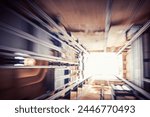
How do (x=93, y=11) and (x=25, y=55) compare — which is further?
(x=93, y=11)

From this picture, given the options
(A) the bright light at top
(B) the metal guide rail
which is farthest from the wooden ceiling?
(A) the bright light at top

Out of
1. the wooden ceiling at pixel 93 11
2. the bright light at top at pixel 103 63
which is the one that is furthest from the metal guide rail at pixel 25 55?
the bright light at top at pixel 103 63

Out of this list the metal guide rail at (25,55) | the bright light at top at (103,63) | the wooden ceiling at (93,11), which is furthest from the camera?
the bright light at top at (103,63)

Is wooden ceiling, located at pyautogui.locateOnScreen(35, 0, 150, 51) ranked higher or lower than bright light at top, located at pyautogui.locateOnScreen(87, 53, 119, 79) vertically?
higher

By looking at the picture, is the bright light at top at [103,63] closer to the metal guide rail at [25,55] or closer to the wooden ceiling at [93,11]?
the wooden ceiling at [93,11]

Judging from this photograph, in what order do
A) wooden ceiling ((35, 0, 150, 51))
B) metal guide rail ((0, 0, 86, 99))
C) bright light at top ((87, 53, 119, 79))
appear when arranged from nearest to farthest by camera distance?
metal guide rail ((0, 0, 86, 99)), wooden ceiling ((35, 0, 150, 51)), bright light at top ((87, 53, 119, 79))

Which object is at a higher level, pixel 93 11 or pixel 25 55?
pixel 93 11

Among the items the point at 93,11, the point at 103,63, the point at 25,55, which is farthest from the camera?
the point at 103,63

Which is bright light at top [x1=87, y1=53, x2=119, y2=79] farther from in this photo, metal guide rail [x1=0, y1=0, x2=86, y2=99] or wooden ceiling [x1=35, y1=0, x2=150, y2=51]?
metal guide rail [x1=0, y1=0, x2=86, y2=99]

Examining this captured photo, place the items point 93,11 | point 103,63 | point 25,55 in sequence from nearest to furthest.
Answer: point 25,55
point 93,11
point 103,63

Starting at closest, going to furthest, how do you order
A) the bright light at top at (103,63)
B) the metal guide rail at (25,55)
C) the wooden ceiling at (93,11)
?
the metal guide rail at (25,55) < the wooden ceiling at (93,11) < the bright light at top at (103,63)

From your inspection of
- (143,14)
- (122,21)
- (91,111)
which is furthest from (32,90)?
(143,14)

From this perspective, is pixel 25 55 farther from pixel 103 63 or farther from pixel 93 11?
pixel 103 63

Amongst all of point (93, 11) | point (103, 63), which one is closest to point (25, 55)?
point (93, 11)
